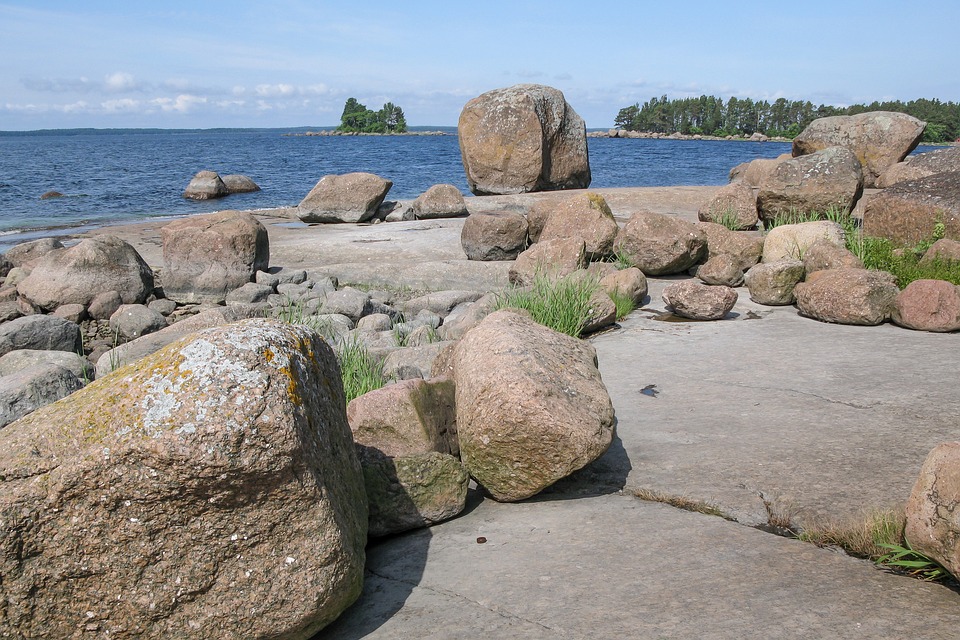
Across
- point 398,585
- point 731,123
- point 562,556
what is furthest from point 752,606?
point 731,123

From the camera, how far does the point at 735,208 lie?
36.8 ft

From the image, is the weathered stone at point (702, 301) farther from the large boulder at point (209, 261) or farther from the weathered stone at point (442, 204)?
the weathered stone at point (442, 204)

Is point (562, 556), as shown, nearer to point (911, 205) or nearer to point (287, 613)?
point (287, 613)

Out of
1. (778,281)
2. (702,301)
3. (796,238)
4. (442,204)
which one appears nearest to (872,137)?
(442,204)

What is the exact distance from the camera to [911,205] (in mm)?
8992

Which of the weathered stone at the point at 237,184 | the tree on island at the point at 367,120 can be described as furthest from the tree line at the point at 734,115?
the weathered stone at the point at 237,184

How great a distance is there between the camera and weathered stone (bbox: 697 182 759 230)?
1117cm

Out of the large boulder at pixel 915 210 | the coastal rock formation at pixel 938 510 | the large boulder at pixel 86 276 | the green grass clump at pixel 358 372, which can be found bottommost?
the large boulder at pixel 86 276

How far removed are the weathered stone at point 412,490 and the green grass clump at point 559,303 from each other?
2.89 metres

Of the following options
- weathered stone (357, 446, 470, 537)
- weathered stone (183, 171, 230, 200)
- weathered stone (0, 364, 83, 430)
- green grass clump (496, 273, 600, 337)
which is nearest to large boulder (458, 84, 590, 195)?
green grass clump (496, 273, 600, 337)

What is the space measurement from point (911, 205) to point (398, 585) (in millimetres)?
8078

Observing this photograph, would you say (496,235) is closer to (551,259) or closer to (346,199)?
(551,259)

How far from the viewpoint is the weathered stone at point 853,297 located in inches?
268

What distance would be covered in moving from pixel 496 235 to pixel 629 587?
338 inches
